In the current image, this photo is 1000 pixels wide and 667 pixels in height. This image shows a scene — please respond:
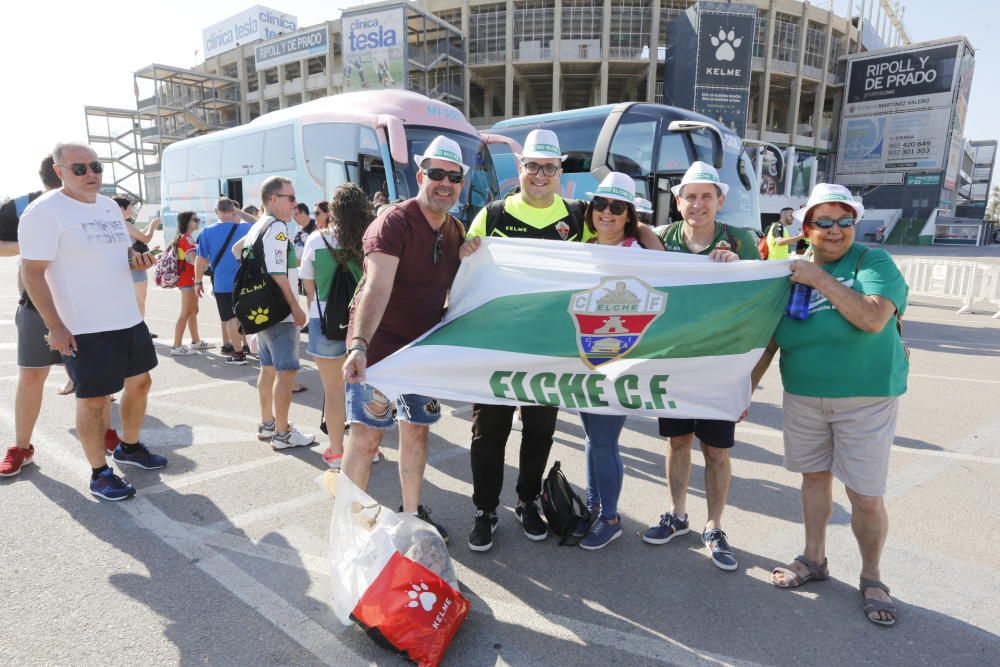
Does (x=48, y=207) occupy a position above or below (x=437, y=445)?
above

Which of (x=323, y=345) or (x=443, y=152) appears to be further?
(x=323, y=345)

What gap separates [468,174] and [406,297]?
8513mm

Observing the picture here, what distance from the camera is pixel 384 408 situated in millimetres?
2969

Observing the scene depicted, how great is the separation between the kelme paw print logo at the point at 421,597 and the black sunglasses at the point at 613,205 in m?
2.04

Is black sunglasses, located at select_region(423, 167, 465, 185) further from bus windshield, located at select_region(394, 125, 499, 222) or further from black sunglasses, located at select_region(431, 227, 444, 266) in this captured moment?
bus windshield, located at select_region(394, 125, 499, 222)

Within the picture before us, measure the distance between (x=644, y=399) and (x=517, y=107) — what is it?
160 ft

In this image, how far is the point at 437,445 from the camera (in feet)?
15.6

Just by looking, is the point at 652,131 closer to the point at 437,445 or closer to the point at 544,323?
the point at 437,445

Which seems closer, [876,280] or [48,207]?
[876,280]

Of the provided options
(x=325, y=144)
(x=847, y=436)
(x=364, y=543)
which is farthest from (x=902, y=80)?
(x=364, y=543)

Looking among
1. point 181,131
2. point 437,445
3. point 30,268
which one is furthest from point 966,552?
point 181,131

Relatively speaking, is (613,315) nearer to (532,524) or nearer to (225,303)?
(532,524)

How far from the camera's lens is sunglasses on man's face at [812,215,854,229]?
102 inches

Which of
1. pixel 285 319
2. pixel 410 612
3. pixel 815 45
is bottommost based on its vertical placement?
pixel 410 612
